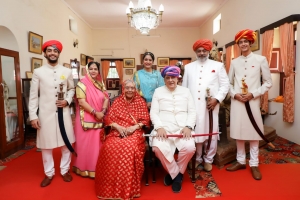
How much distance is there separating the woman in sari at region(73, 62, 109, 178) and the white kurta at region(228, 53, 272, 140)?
174 centimetres

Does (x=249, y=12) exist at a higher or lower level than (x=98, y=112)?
higher

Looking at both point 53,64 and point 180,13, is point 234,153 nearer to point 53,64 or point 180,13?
point 53,64

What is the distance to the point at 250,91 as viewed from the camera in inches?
104

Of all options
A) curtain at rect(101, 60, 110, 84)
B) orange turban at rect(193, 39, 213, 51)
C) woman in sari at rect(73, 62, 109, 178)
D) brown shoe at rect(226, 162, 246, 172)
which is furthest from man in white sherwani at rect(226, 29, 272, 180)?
curtain at rect(101, 60, 110, 84)

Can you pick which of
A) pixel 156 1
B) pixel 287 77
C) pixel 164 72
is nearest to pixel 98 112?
pixel 164 72

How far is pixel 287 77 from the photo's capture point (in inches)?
161

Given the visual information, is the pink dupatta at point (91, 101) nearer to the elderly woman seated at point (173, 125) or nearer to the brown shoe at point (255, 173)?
the elderly woman seated at point (173, 125)

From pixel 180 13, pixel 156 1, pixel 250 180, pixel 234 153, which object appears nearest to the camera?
pixel 250 180

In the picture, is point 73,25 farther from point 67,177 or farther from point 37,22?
point 67,177

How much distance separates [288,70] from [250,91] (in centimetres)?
204

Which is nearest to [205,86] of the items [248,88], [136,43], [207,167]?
[248,88]

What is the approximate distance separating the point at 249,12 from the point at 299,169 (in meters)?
4.31

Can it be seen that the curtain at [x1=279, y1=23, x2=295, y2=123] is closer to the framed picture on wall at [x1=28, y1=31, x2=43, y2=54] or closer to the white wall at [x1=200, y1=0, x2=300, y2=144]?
the white wall at [x1=200, y1=0, x2=300, y2=144]

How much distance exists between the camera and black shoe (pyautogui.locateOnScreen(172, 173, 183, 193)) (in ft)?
7.68
